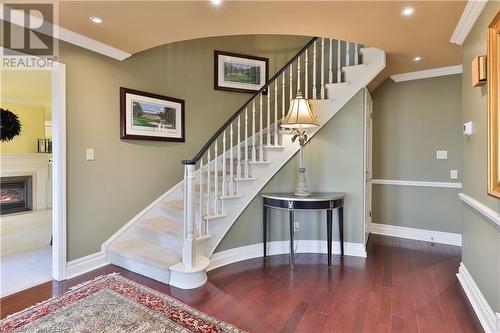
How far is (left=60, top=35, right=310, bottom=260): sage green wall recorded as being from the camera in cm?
260

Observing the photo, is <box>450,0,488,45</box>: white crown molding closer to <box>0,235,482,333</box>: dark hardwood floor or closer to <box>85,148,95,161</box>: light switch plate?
<box>0,235,482,333</box>: dark hardwood floor

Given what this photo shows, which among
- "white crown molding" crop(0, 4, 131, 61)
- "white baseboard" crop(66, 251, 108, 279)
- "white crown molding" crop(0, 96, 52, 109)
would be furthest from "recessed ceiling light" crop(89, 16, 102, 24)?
"white crown molding" crop(0, 96, 52, 109)

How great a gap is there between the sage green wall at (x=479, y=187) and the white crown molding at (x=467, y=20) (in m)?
0.05

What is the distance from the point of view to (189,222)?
8.05 ft

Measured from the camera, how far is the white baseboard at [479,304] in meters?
1.71

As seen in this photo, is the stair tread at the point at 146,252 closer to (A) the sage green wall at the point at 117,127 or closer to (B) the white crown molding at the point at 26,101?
(A) the sage green wall at the point at 117,127

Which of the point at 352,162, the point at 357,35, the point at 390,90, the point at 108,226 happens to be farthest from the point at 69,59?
the point at 390,90

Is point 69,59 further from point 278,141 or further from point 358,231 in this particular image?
point 358,231

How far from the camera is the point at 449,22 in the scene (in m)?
2.22

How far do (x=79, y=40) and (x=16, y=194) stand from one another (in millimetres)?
4704

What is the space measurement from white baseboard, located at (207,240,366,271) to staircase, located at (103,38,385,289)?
186 mm

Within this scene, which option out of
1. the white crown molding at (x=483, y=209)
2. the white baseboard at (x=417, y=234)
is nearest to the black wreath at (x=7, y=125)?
the white baseboard at (x=417, y=234)

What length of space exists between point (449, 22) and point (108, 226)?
3757 millimetres

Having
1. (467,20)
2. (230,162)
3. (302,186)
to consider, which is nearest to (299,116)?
(302,186)
